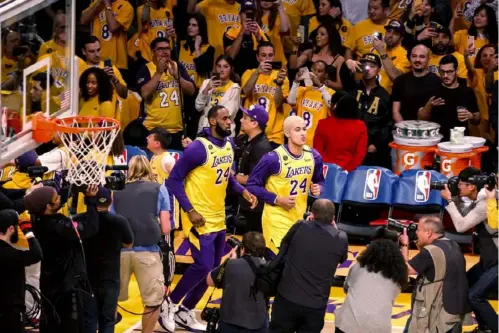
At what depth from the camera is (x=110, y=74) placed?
15.4 m

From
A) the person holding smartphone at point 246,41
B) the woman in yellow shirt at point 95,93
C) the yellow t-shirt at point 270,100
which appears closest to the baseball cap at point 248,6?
the person holding smartphone at point 246,41

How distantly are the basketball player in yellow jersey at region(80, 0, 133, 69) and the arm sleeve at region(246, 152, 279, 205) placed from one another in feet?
16.4

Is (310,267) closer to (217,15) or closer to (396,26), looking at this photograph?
(396,26)

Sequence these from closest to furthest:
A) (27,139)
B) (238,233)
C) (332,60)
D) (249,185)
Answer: (27,139) < (249,185) < (238,233) < (332,60)

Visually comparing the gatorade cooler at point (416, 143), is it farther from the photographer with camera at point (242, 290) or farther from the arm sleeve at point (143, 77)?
the photographer with camera at point (242, 290)

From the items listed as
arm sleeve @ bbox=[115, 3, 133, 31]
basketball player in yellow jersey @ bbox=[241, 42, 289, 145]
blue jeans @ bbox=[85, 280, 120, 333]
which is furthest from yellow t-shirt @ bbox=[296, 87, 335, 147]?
blue jeans @ bbox=[85, 280, 120, 333]

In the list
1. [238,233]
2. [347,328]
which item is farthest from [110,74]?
[347,328]

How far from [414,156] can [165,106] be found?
9.59 feet

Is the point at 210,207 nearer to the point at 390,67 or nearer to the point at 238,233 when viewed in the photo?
the point at 238,233

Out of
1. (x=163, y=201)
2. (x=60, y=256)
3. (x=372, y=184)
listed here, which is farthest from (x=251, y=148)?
(x=60, y=256)

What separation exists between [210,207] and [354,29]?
4866mm

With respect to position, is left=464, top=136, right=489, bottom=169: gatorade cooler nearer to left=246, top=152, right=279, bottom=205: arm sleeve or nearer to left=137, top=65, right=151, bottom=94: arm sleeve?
left=246, top=152, right=279, bottom=205: arm sleeve

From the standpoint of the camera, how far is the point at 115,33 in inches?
658

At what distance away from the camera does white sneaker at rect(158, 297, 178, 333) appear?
12.4 meters
